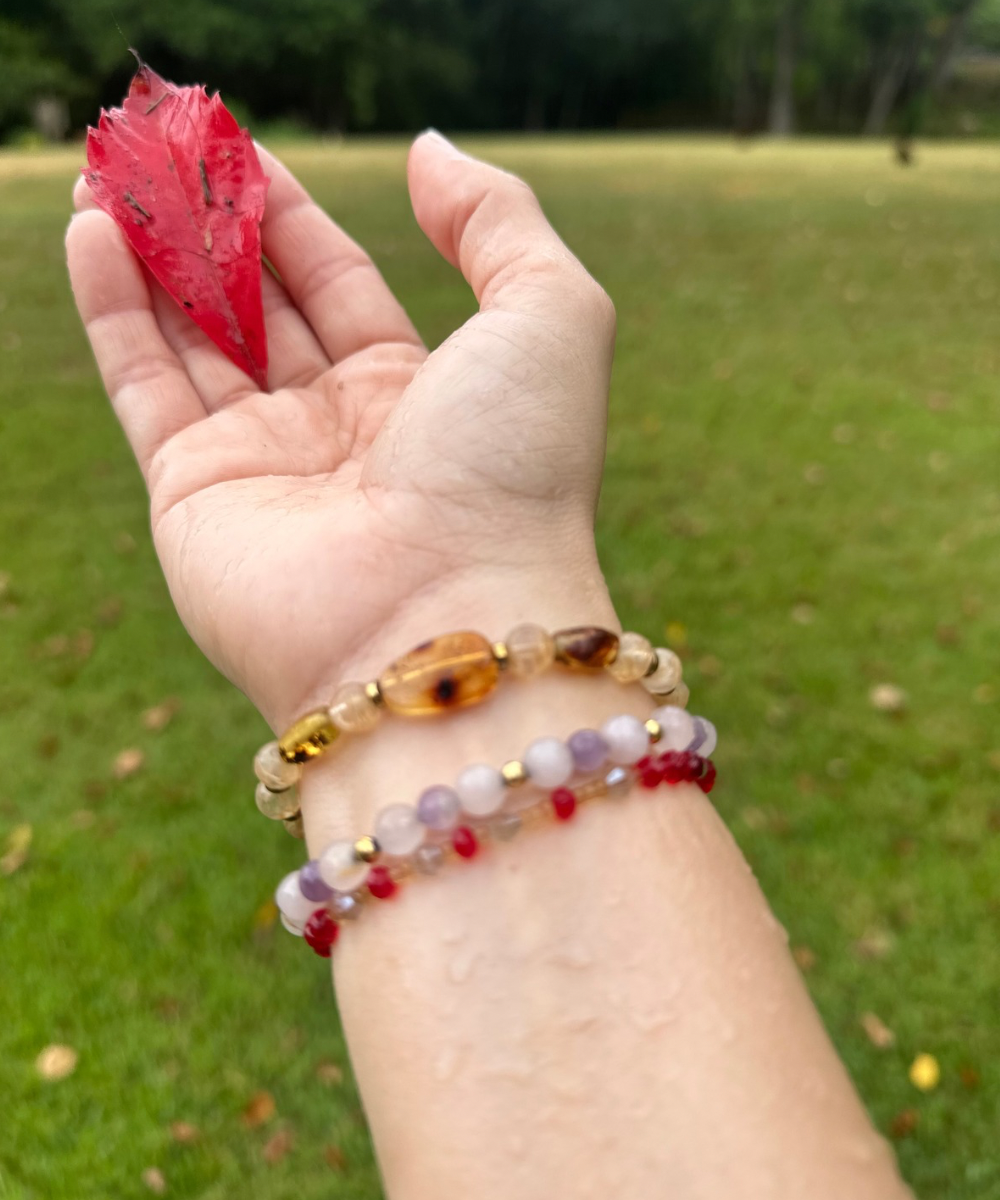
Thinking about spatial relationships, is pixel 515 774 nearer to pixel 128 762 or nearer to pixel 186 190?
pixel 186 190

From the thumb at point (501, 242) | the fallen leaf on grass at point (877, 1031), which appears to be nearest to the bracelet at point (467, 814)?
the thumb at point (501, 242)

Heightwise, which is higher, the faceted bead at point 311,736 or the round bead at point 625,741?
the round bead at point 625,741

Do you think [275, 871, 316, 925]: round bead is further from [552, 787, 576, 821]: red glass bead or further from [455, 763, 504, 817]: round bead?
[552, 787, 576, 821]: red glass bead

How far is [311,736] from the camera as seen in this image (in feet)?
4.83

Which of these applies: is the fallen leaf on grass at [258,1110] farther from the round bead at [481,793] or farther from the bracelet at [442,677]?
the round bead at [481,793]

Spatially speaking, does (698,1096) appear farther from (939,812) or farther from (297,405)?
(939,812)

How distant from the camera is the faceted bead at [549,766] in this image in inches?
53.4

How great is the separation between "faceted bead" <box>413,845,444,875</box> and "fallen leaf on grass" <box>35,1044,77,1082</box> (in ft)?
6.62

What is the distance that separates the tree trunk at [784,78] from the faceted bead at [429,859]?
37727mm

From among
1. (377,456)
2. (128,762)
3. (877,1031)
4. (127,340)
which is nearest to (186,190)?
(127,340)

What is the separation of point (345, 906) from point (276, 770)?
0.29m

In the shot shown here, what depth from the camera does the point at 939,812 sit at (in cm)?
335

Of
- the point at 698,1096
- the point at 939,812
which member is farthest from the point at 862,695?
the point at 698,1096

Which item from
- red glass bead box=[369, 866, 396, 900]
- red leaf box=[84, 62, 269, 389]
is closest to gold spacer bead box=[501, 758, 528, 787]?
red glass bead box=[369, 866, 396, 900]
